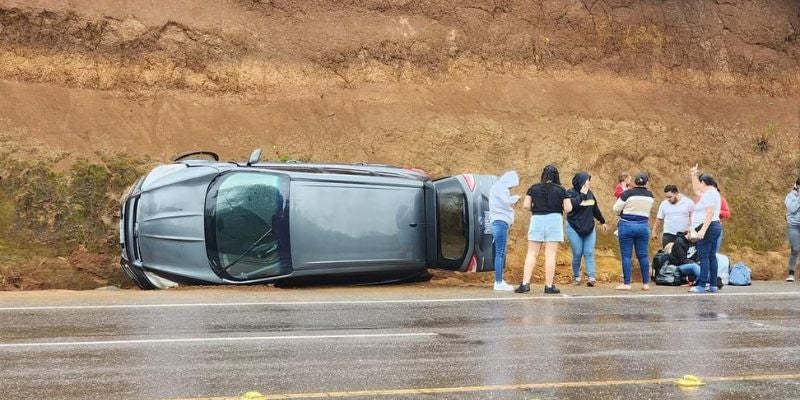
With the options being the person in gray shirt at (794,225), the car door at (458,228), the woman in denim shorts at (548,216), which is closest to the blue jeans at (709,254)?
the woman in denim shorts at (548,216)

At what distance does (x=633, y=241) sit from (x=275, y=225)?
5.12m

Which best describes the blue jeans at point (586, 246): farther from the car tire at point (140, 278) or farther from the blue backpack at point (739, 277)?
the car tire at point (140, 278)

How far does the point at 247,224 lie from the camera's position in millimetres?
12438

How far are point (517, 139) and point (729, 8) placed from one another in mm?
8101

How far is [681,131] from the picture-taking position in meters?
21.7

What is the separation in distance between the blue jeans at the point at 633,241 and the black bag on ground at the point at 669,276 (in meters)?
1.05

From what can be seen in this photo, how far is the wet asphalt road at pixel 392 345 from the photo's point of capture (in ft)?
22.1

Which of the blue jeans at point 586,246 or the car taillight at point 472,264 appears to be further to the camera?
the blue jeans at point 586,246

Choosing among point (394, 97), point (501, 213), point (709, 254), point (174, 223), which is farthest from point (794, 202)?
point (174, 223)

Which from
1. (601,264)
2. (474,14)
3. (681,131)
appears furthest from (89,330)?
(681,131)

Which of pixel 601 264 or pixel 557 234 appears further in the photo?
pixel 601 264

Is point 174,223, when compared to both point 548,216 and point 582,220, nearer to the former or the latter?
point 548,216

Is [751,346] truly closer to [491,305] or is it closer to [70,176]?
[491,305]

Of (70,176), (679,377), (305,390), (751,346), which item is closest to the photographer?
(305,390)
